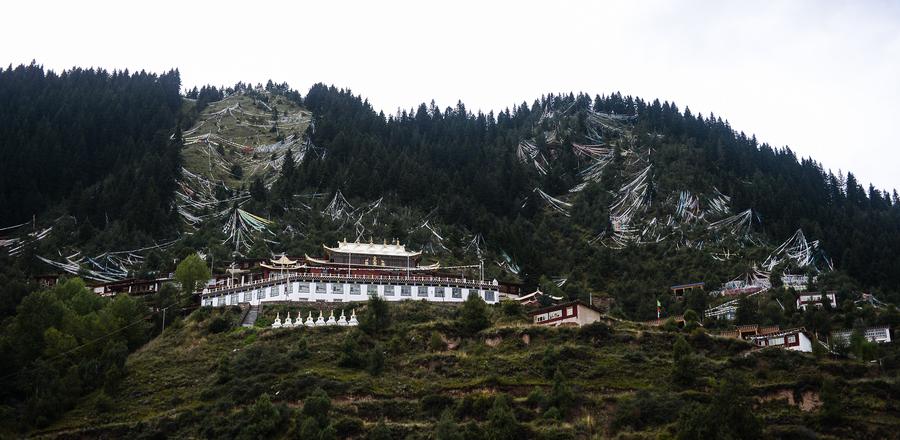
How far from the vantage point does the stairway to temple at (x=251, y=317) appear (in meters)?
61.5

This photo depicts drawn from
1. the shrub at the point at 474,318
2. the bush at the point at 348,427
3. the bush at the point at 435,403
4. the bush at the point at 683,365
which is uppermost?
the shrub at the point at 474,318

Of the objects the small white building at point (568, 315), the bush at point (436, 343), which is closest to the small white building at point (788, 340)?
the small white building at point (568, 315)

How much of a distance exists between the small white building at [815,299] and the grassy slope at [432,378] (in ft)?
64.1

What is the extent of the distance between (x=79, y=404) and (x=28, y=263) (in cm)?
3040

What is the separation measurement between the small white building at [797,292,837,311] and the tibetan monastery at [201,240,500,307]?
79.2ft

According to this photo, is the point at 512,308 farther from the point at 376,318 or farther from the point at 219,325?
the point at 219,325

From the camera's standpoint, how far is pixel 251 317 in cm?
6288

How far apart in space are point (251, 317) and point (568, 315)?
2088 cm

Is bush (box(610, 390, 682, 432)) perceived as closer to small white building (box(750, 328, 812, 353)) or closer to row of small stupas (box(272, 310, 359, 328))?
small white building (box(750, 328, 812, 353))

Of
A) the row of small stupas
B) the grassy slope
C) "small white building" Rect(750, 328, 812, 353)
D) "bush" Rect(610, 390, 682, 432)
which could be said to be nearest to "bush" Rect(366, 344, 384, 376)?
the grassy slope

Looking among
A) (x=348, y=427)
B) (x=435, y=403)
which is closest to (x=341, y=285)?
(x=435, y=403)

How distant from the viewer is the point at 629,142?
131125mm

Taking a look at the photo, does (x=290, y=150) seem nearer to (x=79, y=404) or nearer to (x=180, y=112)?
(x=180, y=112)

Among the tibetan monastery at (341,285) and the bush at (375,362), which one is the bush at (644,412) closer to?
the bush at (375,362)
